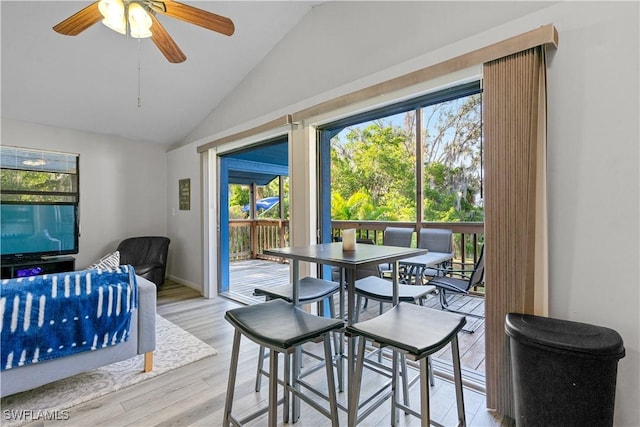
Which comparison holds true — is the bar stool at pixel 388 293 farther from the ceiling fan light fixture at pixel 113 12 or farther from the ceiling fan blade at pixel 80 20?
the ceiling fan blade at pixel 80 20

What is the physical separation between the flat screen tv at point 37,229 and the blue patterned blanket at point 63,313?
2817mm

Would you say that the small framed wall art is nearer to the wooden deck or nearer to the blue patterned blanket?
the wooden deck

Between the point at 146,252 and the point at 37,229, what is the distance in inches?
50.1

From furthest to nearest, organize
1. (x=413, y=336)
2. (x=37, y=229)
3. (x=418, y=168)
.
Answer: (x=418, y=168)
(x=37, y=229)
(x=413, y=336)

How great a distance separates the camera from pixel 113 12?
6.05ft

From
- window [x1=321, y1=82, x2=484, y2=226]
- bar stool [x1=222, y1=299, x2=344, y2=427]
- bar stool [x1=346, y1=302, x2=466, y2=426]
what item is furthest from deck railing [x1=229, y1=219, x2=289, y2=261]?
bar stool [x1=346, y1=302, x2=466, y2=426]

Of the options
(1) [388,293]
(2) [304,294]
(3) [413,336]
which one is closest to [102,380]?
(2) [304,294]

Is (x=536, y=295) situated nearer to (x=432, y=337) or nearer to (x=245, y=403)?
(x=432, y=337)

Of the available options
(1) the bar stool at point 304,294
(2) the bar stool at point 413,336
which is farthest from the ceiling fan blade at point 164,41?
(2) the bar stool at point 413,336

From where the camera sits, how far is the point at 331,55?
110 inches

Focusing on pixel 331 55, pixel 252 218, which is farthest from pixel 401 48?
pixel 252 218

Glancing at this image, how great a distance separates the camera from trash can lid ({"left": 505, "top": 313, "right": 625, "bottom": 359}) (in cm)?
129

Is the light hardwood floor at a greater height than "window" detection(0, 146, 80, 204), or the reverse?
"window" detection(0, 146, 80, 204)

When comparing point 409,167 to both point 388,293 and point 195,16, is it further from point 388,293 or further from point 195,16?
point 195,16
